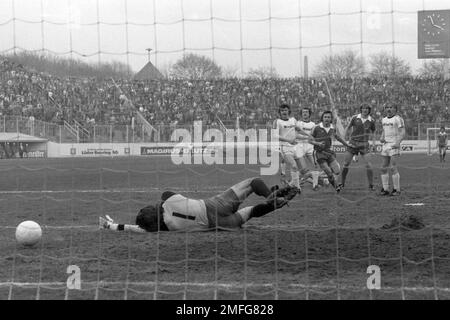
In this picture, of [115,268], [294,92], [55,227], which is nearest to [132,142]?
[294,92]

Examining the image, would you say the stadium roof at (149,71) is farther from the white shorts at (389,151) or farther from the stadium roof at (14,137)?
the stadium roof at (14,137)

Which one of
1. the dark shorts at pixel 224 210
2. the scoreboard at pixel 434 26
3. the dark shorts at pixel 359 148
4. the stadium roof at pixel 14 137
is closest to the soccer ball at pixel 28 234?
A: the dark shorts at pixel 224 210

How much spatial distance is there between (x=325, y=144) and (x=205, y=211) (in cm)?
738

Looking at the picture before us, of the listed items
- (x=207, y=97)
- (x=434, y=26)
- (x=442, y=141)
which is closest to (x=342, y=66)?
(x=434, y=26)

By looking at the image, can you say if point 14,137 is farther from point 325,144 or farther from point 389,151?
point 389,151

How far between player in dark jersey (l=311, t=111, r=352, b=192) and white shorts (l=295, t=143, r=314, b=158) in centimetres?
40

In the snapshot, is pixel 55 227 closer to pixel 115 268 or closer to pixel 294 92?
pixel 115 268

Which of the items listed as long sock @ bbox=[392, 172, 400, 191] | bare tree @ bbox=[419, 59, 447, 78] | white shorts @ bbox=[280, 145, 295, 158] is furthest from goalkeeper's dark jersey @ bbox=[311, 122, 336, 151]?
bare tree @ bbox=[419, 59, 447, 78]

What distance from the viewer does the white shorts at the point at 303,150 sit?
15180mm

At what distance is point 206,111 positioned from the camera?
23.5m

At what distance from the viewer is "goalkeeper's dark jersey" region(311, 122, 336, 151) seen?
15.0m

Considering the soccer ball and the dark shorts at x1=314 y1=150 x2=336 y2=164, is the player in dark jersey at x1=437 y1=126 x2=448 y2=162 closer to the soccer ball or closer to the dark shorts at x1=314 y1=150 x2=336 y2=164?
the dark shorts at x1=314 y1=150 x2=336 y2=164

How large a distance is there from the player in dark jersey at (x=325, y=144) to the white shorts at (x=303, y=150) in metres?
0.40

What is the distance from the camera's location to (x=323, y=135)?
1516 cm
